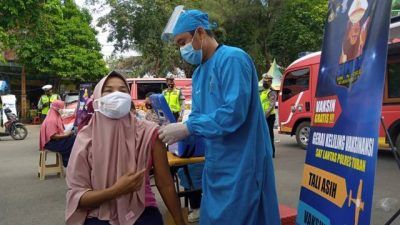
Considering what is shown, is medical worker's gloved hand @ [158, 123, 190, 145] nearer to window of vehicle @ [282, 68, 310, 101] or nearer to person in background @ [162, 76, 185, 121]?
person in background @ [162, 76, 185, 121]

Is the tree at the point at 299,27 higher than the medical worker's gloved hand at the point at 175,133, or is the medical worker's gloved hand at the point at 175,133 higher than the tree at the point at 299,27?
the tree at the point at 299,27

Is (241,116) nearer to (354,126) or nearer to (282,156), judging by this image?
(354,126)

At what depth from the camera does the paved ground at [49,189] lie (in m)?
5.38

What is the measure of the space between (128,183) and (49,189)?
4974mm

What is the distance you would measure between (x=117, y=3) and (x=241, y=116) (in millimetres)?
21499

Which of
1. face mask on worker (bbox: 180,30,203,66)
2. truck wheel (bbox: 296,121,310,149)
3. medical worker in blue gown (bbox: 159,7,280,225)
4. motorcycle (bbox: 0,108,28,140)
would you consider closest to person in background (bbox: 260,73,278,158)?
truck wheel (bbox: 296,121,310,149)

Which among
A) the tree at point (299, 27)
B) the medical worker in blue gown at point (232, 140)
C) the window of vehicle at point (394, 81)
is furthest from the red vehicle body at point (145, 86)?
the medical worker in blue gown at point (232, 140)

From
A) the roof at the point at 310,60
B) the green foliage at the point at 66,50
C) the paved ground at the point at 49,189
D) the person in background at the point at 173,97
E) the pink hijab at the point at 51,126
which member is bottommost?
the paved ground at the point at 49,189

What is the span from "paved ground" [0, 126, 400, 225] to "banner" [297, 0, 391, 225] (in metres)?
2.47

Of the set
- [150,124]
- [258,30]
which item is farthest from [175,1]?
[150,124]

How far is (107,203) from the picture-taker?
2441 mm

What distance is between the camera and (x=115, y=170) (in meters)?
2.45

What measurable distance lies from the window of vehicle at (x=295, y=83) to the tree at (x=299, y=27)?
13.8 metres

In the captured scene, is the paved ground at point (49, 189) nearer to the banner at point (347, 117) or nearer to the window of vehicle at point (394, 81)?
the window of vehicle at point (394, 81)
